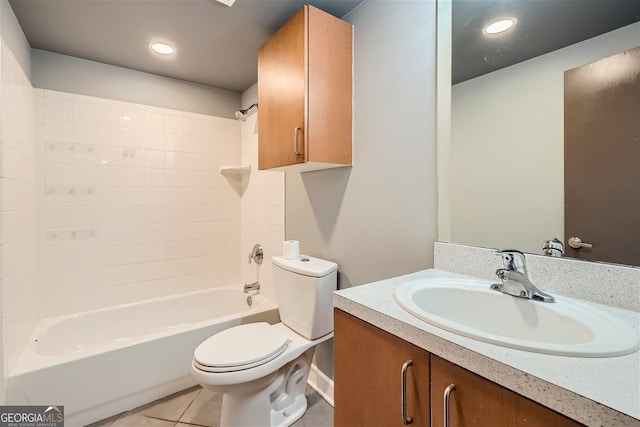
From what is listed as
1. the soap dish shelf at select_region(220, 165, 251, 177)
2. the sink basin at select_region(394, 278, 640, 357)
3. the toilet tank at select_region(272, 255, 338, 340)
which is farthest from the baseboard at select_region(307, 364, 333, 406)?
the soap dish shelf at select_region(220, 165, 251, 177)

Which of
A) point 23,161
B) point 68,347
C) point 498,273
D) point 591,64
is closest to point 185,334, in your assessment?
point 68,347

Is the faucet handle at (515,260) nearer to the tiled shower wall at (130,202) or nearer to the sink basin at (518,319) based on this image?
the sink basin at (518,319)

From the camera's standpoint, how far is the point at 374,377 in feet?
2.53

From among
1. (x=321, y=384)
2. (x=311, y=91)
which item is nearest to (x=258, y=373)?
(x=321, y=384)

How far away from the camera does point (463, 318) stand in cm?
95

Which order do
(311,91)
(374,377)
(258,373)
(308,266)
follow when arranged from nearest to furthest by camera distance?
(374,377)
(258,373)
(311,91)
(308,266)

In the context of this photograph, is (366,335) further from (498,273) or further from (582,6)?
(582,6)

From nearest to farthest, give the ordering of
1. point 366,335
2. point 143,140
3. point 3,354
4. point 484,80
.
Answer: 1. point 366,335
2. point 484,80
3. point 3,354
4. point 143,140

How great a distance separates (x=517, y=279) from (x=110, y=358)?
80.1 inches

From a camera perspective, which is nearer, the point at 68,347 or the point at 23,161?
the point at 23,161

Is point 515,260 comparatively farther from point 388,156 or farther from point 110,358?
point 110,358

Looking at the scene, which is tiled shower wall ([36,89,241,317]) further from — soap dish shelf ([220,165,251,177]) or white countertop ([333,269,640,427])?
white countertop ([333,269,640,427])

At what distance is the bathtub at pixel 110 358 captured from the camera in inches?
57.3

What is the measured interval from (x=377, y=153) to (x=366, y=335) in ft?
3.10
